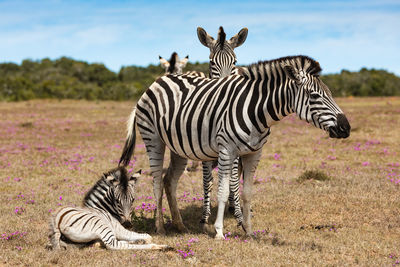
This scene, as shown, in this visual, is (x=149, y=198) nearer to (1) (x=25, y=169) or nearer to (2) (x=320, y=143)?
(1) (x=25, y=169)

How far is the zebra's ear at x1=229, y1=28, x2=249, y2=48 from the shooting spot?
26.8ft

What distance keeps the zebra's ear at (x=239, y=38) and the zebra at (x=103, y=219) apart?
3354 millimetres

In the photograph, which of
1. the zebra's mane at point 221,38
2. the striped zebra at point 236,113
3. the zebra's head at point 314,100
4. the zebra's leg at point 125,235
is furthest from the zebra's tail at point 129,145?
the zebra's head at point 314,100

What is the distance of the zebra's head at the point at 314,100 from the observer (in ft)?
18.0

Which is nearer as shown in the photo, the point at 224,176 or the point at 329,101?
the point at 329,101

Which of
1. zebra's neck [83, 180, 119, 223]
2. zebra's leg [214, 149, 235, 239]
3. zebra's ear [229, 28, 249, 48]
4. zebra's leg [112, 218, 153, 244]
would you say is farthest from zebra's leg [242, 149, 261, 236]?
zebra's ear [229, 28, 249, 48]

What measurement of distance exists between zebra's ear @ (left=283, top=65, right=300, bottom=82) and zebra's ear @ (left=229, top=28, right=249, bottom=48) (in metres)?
2.59

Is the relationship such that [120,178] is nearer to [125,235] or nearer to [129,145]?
[125,235]

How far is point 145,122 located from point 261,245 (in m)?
2.96

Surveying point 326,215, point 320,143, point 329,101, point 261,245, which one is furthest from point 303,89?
point 320,143

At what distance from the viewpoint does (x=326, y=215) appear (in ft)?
24.9

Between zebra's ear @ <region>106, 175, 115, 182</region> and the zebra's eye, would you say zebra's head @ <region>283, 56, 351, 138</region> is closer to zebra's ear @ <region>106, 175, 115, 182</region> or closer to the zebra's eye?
the zebra's eye

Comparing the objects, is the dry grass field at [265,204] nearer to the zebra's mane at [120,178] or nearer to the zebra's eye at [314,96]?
the zebra's mane at [120,178]

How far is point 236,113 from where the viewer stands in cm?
609
